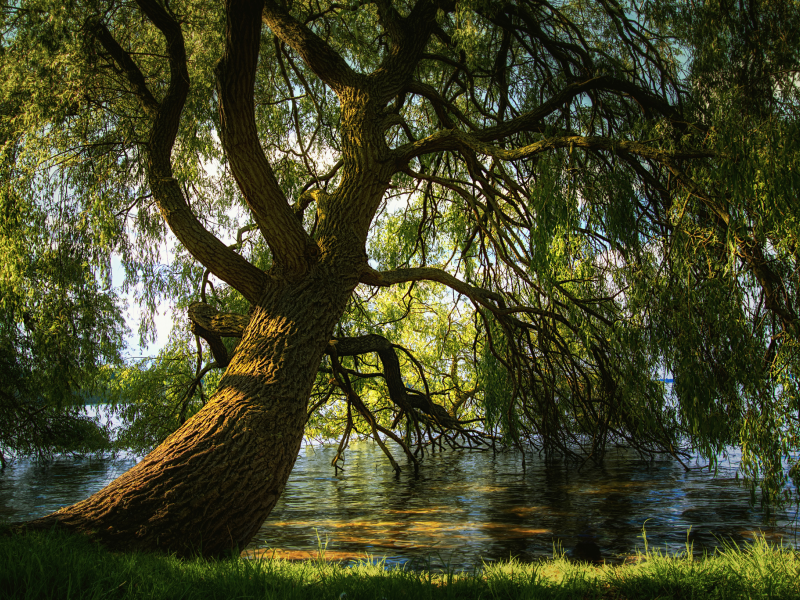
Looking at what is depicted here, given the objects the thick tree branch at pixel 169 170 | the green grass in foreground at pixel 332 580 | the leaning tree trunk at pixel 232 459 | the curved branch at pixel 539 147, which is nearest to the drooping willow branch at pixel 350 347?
the thick tree branch at pixel 169 170

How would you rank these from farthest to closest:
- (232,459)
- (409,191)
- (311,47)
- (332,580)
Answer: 1. (409,191)
2. (311,47)
3. (232,459)
4. (332,580)

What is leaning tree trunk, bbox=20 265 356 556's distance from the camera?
321 centimetres

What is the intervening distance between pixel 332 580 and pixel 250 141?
3.04 meters

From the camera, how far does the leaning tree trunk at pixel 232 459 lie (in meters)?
3.21

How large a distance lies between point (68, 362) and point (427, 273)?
3672mm

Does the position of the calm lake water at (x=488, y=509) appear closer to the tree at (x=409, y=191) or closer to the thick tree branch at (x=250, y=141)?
the tree at (x=409, y=191)

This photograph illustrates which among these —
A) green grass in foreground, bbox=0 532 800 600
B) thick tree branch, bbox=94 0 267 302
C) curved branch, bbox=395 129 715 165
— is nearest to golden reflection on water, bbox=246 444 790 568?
green grass in foreground, bbox=0 532 800 600

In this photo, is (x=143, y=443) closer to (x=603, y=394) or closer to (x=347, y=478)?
(x=347, y=478)

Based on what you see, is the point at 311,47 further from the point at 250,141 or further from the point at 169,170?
the point at 169,170

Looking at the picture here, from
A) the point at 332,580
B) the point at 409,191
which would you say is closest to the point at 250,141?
the point at 332,580

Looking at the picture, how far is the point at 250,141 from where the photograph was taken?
431 centimetres

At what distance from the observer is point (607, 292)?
5.29 meters

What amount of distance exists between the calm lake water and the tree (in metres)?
0.74

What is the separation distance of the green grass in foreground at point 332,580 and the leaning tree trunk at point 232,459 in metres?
0.34
